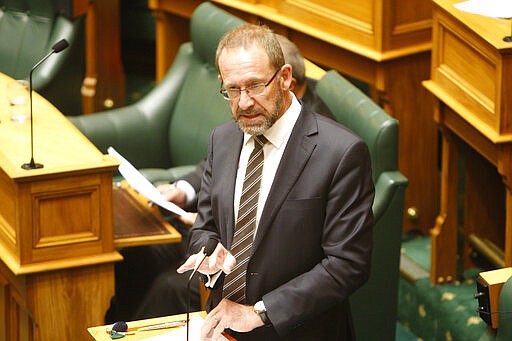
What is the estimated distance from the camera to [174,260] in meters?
4.37

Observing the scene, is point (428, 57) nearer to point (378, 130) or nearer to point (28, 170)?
point (378, 130)

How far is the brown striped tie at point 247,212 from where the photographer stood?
288 cm

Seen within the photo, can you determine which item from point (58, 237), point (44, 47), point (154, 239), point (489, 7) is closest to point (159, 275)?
point (154, 239)

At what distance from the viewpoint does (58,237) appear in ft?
12.2

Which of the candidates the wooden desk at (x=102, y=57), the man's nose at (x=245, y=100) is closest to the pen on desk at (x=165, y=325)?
the man's nose at (x=245, y=100)

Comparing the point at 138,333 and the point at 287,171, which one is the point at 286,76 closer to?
the point at 287,171

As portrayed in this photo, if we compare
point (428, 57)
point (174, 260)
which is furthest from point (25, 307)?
point (428, 57)

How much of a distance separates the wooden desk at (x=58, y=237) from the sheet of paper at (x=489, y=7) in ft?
4.29

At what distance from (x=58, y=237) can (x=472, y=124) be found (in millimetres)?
1484

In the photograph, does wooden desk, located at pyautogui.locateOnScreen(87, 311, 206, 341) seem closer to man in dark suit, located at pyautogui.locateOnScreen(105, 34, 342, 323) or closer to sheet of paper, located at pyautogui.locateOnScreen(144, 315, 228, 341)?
sheet of paper, located at pyautogui.locateOnScreen(144, 315, 228, 341)

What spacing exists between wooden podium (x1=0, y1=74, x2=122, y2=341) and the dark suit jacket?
0.86 m

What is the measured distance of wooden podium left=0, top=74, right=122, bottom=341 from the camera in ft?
12.1

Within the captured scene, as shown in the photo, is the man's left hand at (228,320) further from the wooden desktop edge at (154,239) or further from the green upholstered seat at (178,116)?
the green upholstered seat at (178,116)

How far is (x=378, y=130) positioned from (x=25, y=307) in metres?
1.31
